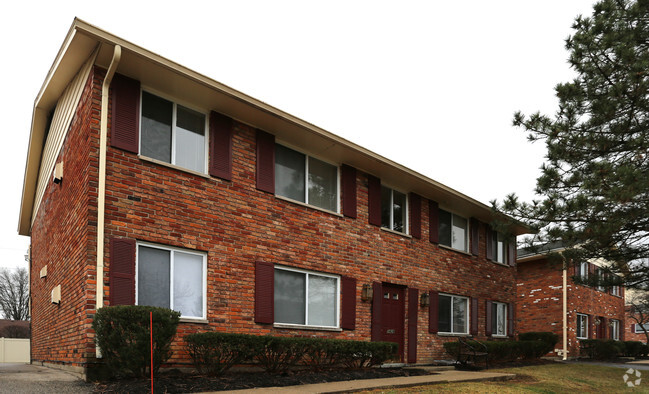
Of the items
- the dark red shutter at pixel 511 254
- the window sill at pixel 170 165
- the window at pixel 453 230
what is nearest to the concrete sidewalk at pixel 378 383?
the window sill at pixel 170 165

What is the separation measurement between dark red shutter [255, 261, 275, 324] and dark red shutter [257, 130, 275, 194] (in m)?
1.61

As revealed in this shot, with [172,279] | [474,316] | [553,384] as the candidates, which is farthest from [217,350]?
[474,316]

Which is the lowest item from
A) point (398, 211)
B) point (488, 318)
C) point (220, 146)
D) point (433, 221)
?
point (488, 318)

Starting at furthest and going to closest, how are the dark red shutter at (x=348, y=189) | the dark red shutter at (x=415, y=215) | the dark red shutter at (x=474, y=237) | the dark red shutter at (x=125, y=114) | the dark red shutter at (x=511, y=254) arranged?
the dark red shutter at (x=511, y=254) → the dark red shutter at (x=474, y=237) → the dark red shutter at (x=415, y=215) → the dark red shutter at (x=348, y=189) → the dark red shutter at (x=125, y=114)

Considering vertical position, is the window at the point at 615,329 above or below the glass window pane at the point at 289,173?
below

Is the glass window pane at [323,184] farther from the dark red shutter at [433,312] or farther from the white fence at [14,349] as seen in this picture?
the white fence at [14,349]

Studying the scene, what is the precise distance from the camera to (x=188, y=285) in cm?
974

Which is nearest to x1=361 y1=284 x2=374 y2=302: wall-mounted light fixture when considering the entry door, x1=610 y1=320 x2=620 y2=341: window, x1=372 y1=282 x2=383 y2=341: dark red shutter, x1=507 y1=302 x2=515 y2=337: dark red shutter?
x1=372 y1=282 x2=383 y2=341: dark red shutter

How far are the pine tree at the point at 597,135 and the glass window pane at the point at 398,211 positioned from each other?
2.76 m

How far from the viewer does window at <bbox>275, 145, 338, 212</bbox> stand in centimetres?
1202

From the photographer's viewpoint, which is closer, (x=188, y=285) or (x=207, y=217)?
(x=188, y=285)

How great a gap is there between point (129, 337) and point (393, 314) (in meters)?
8.34

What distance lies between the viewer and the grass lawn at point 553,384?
32.3 ft

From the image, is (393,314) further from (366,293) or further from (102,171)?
(102,171)
